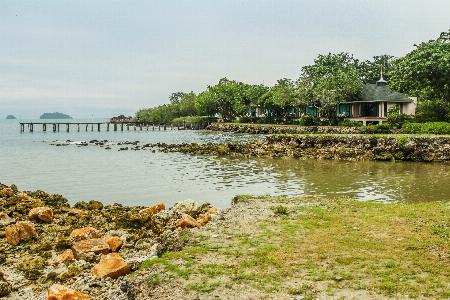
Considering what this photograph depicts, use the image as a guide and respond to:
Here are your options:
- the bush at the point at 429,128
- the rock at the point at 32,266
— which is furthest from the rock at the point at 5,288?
the bush at the point at 429,128

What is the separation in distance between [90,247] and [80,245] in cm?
26

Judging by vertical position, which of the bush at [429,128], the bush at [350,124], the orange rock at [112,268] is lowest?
the orange rock at [112,268]

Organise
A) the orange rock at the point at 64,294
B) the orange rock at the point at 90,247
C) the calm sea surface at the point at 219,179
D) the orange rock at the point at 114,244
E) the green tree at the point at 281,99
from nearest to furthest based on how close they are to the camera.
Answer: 1. the orange rock at the point at 64,294
2. the orange rock at the point at 90,247
3. the orange rock at the point at 114,244
4. the calm sea surface at the point at 219,179
5. the green tree at the point at 281,99

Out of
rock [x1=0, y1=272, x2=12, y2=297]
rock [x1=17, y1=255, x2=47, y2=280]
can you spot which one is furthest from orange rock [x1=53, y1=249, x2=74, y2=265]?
rock [x1=0, y1=272, x2=12, y2=297]

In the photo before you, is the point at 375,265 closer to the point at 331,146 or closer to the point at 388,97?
the point at 331,146

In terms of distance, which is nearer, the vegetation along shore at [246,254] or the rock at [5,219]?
the vegetation along shore at [246,254]

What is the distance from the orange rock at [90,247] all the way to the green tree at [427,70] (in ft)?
119

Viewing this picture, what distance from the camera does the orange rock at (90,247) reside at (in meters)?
10.2

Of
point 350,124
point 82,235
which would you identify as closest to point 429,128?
point 350,124

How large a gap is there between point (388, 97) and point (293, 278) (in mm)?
54102

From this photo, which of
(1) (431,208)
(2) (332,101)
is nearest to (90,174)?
(1) (431,208)

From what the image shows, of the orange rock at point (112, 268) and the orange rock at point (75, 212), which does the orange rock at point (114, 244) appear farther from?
the orange rock at point (75, 212)

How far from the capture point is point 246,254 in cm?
845

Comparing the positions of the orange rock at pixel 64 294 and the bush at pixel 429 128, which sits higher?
the bush at pixel 429 128
